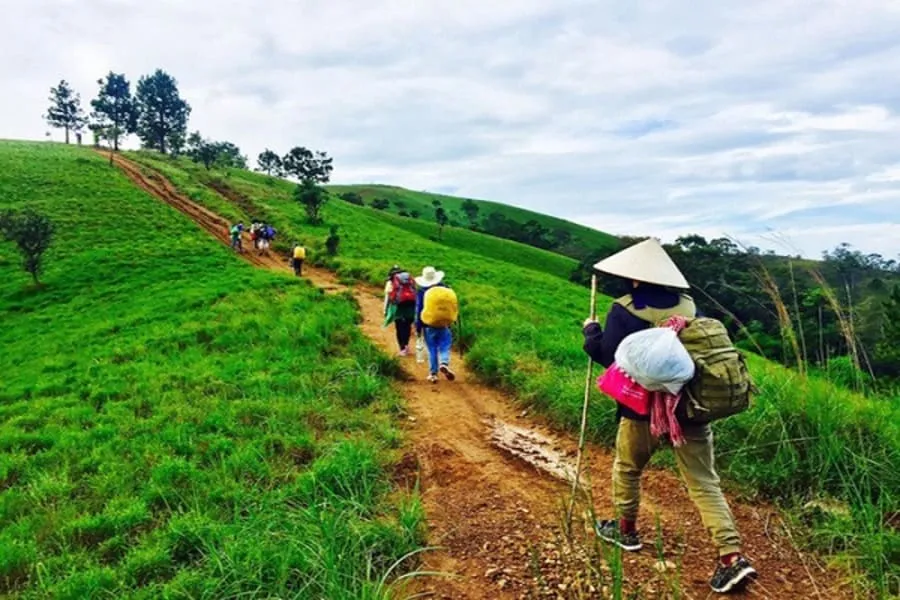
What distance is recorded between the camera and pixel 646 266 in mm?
4129

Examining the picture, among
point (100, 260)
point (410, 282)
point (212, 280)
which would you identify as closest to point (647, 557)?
point (410, 282)

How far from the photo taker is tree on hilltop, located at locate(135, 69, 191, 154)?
83.8 m

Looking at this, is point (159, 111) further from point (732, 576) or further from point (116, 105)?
point (732, 576)

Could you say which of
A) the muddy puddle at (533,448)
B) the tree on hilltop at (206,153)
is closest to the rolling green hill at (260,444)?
the muddy puddle at (533,448)

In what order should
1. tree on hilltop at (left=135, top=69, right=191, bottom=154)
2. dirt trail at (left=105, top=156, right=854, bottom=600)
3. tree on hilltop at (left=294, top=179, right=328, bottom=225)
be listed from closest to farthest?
dirt trail at (left=105, top=156, right=854, bottom=600), tree on hilltop at (left=294, top=179, right=328, bottom=225), tree on hilltop at (left=135, top=69, right=191, bottom=154)

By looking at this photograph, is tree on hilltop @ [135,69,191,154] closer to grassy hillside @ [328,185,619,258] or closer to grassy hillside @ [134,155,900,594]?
grassy hillside @ [328,185,619,258]

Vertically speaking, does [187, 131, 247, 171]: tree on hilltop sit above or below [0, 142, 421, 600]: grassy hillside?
above

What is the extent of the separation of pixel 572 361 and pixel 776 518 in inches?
182

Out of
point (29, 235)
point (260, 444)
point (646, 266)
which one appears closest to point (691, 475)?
point (646, 266)

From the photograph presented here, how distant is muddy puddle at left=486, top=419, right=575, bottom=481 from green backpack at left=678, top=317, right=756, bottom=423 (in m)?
2.20

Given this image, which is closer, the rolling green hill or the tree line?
the rolling green hill

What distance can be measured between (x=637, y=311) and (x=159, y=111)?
97.3 metres

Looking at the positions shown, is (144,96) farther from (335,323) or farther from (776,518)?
(776,518)

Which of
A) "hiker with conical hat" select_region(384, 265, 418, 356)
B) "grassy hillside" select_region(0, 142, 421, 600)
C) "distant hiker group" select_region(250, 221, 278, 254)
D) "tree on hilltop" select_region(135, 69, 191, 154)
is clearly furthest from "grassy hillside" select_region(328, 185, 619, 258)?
"hiker with conical hat" select_region(384, 265, 418, 356)
